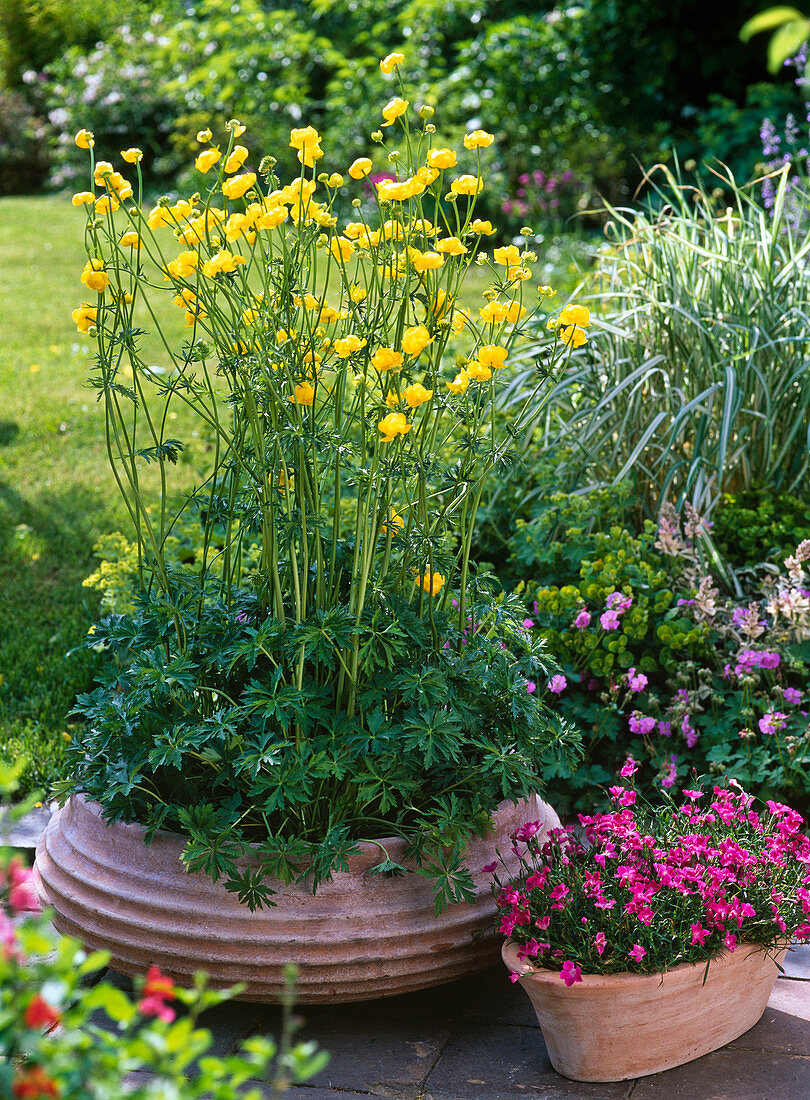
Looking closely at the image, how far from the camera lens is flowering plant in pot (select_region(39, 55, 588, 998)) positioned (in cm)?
177

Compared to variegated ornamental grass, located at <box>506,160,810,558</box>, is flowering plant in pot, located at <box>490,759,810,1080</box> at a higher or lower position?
lower

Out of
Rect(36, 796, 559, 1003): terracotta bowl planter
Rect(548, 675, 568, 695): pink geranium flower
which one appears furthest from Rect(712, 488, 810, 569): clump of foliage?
Rect(36, 796, 559, 1003): terracotta bowl planter

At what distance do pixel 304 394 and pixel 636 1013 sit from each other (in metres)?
1.16

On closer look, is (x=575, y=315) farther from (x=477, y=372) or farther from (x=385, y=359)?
(x=385, y=359)

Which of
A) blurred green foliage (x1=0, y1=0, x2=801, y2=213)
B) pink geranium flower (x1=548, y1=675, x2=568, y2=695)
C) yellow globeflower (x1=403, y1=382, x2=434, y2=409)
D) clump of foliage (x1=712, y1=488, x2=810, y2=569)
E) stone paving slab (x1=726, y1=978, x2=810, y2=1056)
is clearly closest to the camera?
yellow globeflower (x1=403, y1=382, x2=434, y2=409)

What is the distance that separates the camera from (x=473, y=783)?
1.94 meters

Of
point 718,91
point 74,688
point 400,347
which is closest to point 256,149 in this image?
point 718,91

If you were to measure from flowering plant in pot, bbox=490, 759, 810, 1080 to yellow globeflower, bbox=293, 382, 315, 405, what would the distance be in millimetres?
892

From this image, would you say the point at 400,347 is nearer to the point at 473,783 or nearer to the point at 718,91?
the point at 473,783

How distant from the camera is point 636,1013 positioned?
1748 millimetres

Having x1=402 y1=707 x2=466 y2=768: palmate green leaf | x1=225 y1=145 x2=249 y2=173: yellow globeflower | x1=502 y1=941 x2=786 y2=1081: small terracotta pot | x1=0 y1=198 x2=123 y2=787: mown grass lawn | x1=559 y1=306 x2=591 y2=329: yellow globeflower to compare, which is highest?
x1=225 y1=145 x2=249 y2=173: yellow globeflower

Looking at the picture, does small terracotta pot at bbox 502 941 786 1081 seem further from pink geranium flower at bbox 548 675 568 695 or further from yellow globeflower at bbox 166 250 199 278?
yellow globeflower at bbox 166 250 199 278

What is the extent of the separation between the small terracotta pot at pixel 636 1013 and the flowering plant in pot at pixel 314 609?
22 centimetres

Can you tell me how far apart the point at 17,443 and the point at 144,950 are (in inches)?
137
